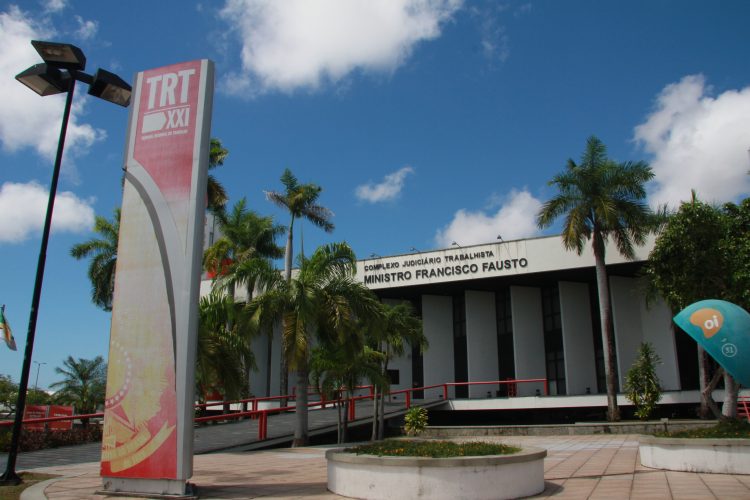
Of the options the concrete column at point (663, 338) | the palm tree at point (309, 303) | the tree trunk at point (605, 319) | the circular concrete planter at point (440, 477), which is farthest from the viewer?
the concrete column at point (663, 338)

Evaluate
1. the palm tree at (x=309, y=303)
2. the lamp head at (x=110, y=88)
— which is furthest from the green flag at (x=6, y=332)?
the lamp head at (x=110, y=88)

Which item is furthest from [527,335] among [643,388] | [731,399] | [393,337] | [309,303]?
[309,303]

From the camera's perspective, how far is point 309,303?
→ 16.3 metres

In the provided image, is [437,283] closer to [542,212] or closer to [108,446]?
[542,212]

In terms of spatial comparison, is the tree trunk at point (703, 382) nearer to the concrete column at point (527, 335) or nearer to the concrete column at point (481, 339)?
the concrete column at point (527, 335)

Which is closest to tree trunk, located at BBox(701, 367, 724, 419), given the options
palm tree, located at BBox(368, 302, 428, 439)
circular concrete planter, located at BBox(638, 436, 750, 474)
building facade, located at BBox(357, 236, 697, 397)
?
building facade, located at BBox(357, 236, 697, 397)

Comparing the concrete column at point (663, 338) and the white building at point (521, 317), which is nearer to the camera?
the concrete column at point (663, 338)

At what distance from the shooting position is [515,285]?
32094 mm

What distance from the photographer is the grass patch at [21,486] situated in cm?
831

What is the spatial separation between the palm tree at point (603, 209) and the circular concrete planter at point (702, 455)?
14069mm

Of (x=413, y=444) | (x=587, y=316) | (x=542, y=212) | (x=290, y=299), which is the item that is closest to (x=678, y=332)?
(x=587, y=316)

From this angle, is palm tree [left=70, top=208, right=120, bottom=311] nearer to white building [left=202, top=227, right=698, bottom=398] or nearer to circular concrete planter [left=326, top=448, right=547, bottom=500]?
white building [left=202, top=227, right=698, bottom=398]

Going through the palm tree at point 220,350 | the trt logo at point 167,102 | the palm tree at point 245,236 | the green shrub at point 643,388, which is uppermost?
the palm tree at point 245,236

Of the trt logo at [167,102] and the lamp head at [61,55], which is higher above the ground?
the lamp head at [61,55]
